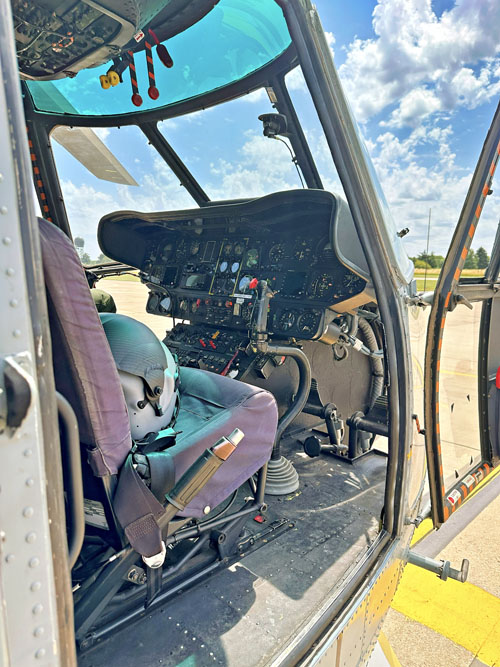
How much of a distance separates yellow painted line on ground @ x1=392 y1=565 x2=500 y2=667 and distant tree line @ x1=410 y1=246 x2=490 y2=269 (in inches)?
56.0

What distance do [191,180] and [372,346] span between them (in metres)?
1.64

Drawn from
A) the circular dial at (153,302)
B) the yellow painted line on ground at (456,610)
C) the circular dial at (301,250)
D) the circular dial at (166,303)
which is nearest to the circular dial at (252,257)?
the circular dial at (301,250)

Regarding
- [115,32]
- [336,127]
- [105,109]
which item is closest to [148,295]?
[105,109]

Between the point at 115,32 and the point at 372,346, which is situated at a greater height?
the point at 115,32

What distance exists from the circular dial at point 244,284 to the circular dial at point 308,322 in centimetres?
44

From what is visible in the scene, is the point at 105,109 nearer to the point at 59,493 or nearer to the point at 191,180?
the point at 191,180

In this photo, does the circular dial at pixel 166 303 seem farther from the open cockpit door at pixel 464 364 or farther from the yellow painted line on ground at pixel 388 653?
the yellow painted line on ground at pixel 388 653

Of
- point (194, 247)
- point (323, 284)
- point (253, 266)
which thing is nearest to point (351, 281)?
point (323, 284)

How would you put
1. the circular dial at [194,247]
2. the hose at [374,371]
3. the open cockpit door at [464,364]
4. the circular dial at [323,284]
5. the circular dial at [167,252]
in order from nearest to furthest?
the open cockpit door at [464,364]
the circular dial at [323,284]
the hose at [374,371]
the circular dial at [194,247]
the circular dial at [167,252]

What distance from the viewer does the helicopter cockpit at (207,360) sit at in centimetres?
106

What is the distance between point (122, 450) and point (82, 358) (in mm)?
256

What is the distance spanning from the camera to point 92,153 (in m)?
2.71

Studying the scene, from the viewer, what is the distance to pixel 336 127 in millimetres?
1283

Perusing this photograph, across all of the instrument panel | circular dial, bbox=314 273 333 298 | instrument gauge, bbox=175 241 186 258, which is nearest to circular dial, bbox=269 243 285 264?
the instrument panel
